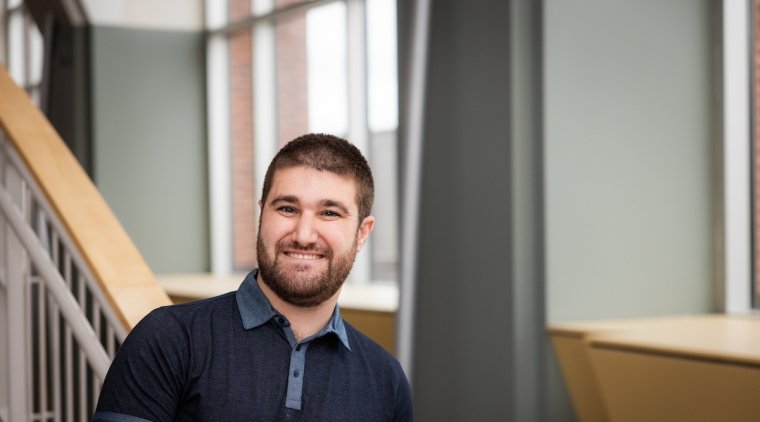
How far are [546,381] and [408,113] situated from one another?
0.92 m

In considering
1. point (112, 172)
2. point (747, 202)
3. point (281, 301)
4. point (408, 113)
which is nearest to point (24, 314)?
point (281, 301)

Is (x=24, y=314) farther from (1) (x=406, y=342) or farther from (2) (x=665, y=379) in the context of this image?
(2) (x=665, y=379)

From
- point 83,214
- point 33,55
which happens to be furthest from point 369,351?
point 33,55

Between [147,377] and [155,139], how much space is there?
13.7ft

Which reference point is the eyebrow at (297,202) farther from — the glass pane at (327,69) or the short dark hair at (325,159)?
the glass pane at (327,69)

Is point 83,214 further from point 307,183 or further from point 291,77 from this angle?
point 291,77

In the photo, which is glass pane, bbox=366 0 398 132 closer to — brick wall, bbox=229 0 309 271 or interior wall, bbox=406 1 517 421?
brick wall, bbox=229 0 309 271

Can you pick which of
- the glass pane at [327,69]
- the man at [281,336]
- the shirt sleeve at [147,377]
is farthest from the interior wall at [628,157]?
the glass pane at [327,69]

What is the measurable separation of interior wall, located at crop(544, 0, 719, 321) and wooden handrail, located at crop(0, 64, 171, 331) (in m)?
1.25

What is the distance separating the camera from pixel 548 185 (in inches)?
118

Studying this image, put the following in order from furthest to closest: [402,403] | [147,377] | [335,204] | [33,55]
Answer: [33,55] < [402,403] < [335,204] < [147,377]

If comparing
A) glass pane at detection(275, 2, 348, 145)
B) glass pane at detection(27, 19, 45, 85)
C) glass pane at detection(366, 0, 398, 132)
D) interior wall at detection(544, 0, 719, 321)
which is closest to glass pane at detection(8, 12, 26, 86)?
glass pane at detection(27, 19, 45, 85)

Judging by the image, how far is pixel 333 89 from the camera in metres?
4.94

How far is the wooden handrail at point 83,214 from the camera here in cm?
224
